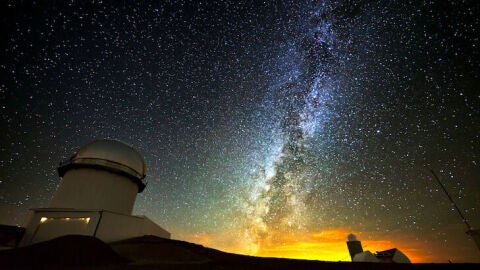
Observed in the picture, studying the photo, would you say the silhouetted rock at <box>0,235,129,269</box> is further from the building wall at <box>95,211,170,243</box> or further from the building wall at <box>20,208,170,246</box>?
the building wall at <box>95,211,170,243</box>

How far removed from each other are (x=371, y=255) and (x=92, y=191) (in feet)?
81.1

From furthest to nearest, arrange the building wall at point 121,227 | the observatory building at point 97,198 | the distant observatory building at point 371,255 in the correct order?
the distant observatory building at point 371,255 → the building wall at point 121,227 → the observatory building at point 97,198

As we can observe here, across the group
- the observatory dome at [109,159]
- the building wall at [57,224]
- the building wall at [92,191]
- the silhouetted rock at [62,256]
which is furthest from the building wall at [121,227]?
the observatory dome at [109,159]

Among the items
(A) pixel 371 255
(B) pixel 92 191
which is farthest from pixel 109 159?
(A) pixel 371 255

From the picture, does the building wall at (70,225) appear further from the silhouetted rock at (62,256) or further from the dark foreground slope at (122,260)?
the silhouetted rock at (62,256)

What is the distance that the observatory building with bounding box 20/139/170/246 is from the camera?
39.9ft

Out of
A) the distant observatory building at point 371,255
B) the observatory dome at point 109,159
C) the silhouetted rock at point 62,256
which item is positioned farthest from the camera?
the distant observatory building at point 371,255

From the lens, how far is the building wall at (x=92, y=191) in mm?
13445

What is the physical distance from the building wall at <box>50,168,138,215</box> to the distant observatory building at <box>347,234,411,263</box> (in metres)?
21.7

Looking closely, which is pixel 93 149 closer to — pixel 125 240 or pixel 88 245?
pixel 125 240

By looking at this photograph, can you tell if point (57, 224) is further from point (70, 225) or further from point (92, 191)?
point (92, 191)

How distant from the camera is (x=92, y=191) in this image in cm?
1377

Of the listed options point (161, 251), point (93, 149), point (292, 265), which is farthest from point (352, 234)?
point (93, 149)

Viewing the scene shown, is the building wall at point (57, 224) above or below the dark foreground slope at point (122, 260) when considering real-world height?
above
